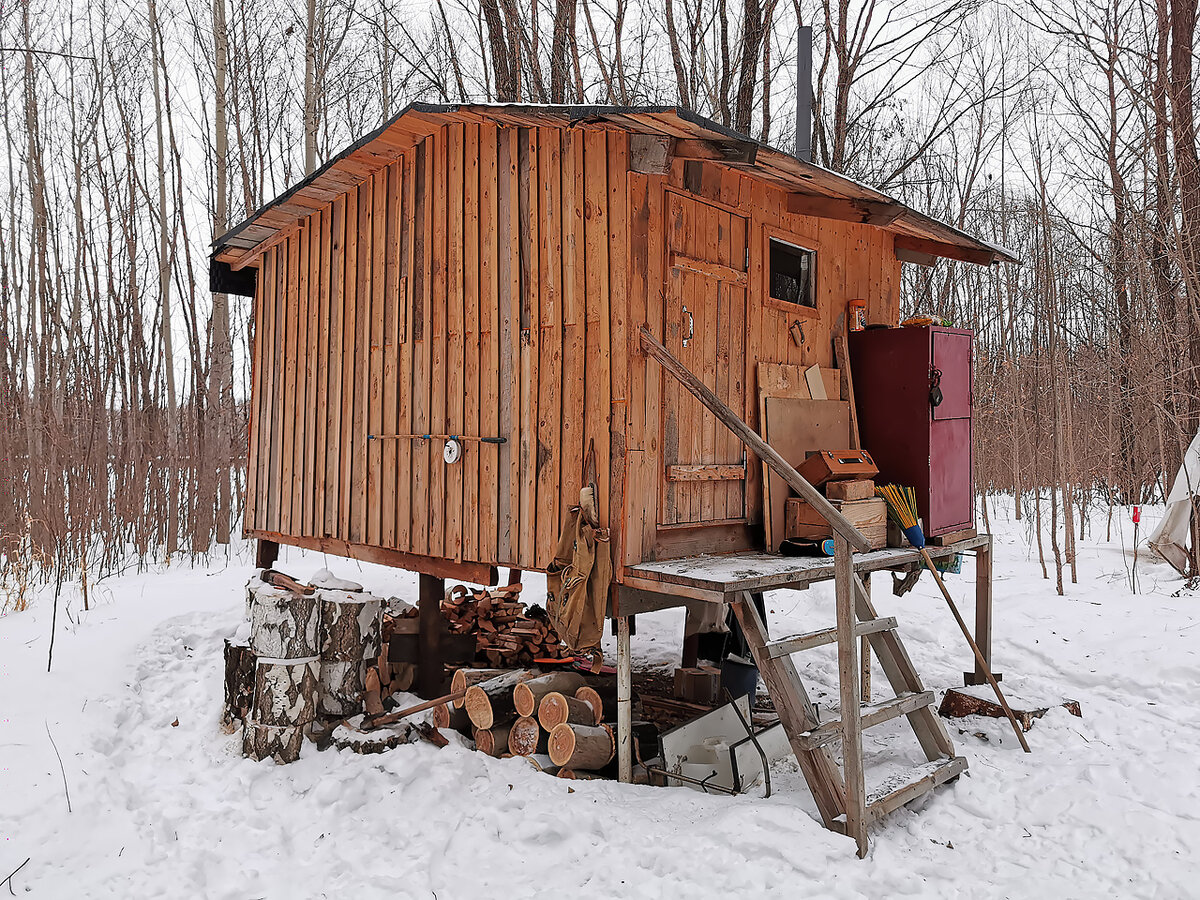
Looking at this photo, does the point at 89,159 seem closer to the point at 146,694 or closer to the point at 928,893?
the point at 146,694

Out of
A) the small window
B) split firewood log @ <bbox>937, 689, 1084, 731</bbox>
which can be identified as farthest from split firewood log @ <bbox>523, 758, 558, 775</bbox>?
the small window

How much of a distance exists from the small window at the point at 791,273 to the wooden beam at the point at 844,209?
0.94 feet

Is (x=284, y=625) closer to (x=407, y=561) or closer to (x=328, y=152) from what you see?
(x=407, y=561)

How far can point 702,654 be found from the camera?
23.7 ft

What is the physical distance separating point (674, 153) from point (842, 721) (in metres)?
3.20

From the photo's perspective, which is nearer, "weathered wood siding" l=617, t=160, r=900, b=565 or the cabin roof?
the cabin roof

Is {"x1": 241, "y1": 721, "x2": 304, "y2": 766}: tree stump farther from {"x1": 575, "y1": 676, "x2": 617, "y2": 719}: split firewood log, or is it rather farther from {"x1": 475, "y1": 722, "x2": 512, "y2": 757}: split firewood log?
{"x1": 575, "y1": 676, "x2": 617, "y2": 719}: split firewood log

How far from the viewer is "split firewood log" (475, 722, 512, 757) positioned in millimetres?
5367

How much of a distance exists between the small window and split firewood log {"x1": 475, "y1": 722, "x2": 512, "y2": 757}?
353 cm

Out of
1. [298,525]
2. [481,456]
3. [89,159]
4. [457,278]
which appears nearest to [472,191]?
[457,278]

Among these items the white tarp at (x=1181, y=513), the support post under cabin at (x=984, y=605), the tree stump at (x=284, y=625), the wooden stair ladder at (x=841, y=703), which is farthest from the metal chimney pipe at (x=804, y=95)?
the white tarp at (x=1181, y=513)

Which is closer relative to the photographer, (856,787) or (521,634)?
(856,787)

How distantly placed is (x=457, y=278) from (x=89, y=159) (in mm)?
10787

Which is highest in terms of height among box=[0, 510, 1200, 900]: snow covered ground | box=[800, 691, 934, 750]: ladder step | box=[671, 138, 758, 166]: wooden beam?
box=[671, 138, 758, 166]: wooden beam
